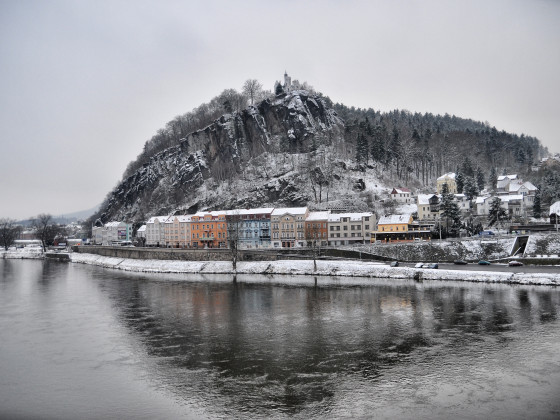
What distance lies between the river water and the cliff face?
69.0 m

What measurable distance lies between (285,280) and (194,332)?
2675 centimetres

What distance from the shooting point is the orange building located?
89.9 metres

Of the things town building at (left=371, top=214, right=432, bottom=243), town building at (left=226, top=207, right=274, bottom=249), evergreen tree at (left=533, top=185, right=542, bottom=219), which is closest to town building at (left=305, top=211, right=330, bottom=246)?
town building at (left=226, top=207, right=274, bottom=249)

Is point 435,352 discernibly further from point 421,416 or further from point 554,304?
point 554,304

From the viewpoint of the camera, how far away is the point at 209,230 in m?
91.6

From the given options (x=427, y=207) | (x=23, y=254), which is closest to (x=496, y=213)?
(x=427, y=207)

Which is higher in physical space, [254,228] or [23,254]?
[254,228]

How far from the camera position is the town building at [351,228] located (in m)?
78.2

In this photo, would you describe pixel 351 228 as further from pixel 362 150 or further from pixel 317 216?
pixel 362 150

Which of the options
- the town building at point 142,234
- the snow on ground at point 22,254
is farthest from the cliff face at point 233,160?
the snow on ground at point 22,254

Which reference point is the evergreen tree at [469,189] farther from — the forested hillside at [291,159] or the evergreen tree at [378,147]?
the evergreen tree at [378,147]

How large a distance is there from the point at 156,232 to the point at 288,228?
4132 centimetres

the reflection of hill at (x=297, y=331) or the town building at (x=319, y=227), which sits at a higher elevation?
the town building at (x=319, y=227)

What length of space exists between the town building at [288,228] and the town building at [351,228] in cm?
600
